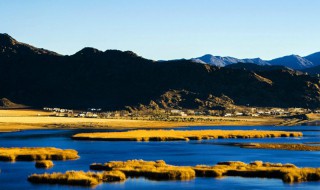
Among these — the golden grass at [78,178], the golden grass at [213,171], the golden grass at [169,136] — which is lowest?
the golden grass at [78,178]

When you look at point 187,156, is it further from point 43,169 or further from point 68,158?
point 43,169

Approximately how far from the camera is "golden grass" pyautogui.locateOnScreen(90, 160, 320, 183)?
68.9 meters

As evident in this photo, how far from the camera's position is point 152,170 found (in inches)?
2815

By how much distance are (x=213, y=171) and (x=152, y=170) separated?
7011 millimetres

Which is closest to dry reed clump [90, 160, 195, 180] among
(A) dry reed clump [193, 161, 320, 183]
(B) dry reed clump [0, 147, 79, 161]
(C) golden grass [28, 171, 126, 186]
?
(A) dry reed clump [193, 161, 320, 183]

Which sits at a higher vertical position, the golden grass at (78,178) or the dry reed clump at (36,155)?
the dry reed clump at (36,155)

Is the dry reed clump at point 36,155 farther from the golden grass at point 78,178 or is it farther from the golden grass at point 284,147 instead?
the golden grass at point 284,147

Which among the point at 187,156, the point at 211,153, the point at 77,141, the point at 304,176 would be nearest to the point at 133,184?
the point at 304,176

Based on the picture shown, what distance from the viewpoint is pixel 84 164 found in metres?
83.0

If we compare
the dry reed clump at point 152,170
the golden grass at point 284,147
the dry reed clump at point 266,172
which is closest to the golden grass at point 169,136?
the golden grass at point 284,147

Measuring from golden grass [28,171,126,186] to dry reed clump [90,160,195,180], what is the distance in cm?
341

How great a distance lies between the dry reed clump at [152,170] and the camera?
69.1 meters

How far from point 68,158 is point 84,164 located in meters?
8.34

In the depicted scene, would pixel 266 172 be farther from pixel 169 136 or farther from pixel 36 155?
pixel 169 136
